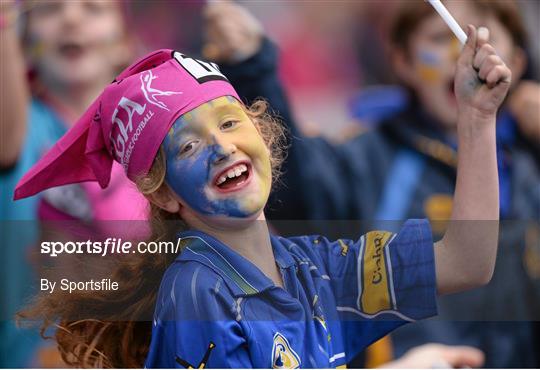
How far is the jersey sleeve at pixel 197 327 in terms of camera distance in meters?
1.76

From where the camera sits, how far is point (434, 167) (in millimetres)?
2590

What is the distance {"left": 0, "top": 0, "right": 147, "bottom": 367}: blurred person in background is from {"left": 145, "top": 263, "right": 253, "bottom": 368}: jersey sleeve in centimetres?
57

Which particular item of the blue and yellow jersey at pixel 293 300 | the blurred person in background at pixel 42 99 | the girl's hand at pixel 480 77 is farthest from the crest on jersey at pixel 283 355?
the blurred person in background at pixel 42 99

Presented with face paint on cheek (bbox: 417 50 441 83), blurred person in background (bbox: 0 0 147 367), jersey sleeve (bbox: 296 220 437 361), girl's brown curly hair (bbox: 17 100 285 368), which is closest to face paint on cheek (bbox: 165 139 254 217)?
girl's brown curly hair (bbox: 17 100 285 368)

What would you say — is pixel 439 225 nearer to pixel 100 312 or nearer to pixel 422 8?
pixel 422 8

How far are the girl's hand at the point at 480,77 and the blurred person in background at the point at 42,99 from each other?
2.88 ft

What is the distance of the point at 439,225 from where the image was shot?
2.30 m

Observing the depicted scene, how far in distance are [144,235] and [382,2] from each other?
89 centimetres

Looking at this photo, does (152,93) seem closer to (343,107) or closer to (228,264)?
(228,264)

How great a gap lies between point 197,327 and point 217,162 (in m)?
0.31

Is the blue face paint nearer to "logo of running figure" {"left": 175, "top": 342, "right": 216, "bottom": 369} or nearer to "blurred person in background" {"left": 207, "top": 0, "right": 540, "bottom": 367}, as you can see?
"logo of running figure" {"left": 175, "top": 342, "right": 216, "bottom": 369}

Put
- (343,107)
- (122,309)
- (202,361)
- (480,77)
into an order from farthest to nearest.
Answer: (343,107) → (122,309) → (480,77) → (202,361)

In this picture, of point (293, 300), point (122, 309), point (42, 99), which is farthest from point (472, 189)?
point (42, 99)

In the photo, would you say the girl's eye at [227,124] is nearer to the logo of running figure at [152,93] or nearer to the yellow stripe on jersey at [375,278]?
the logo of running figure at [152,93]
